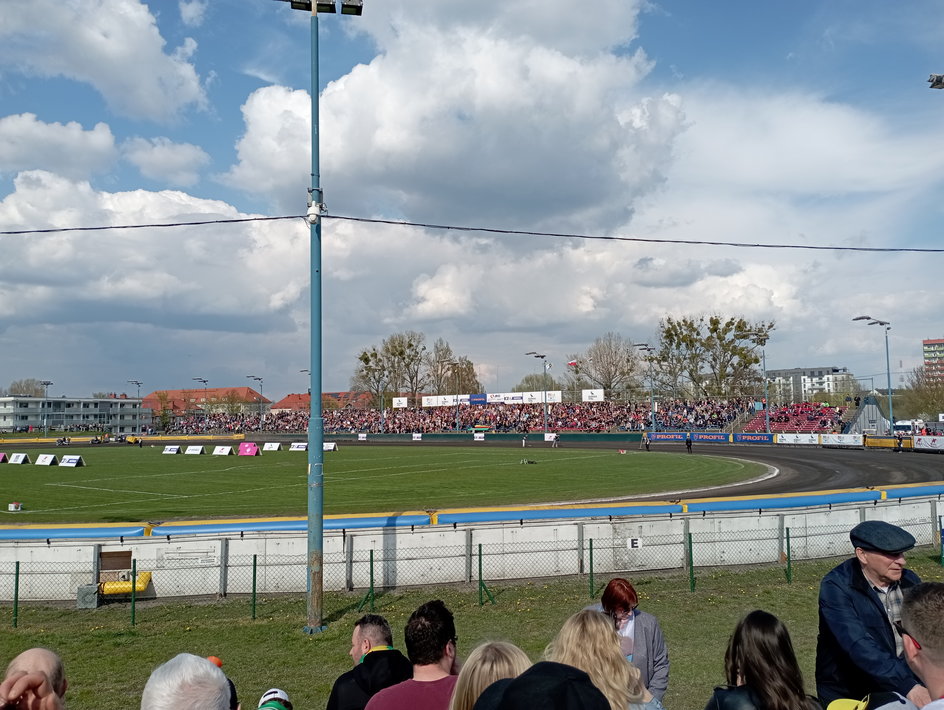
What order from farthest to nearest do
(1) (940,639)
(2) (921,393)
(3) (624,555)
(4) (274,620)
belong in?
(2) (921,393) → (3) (624,555) → (4) (274,620) → (1) (940,639)

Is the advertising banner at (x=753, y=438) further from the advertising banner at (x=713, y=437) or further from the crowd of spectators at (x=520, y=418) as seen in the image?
the crowd of spectators at (x=520, y=418)

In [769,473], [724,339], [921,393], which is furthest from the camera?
[724,339]

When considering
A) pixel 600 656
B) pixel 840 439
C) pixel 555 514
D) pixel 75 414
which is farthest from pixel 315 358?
pixel 75 414

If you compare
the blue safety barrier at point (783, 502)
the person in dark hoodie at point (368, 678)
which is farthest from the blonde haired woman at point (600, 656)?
the blue safety barrier at point (783, 502)

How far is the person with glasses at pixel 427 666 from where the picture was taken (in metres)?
3.43

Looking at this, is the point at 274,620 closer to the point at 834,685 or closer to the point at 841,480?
the point at 834,685

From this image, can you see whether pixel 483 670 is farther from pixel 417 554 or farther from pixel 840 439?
pixel 840 439

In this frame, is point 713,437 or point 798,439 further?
point 713,437

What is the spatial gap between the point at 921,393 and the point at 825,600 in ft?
310

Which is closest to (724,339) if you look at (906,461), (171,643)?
(906,461)

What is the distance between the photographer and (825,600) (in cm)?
411

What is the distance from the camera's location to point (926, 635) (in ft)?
8.81

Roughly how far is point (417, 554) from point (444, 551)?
23.1 inches

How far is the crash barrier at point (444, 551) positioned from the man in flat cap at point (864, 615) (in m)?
9.16
